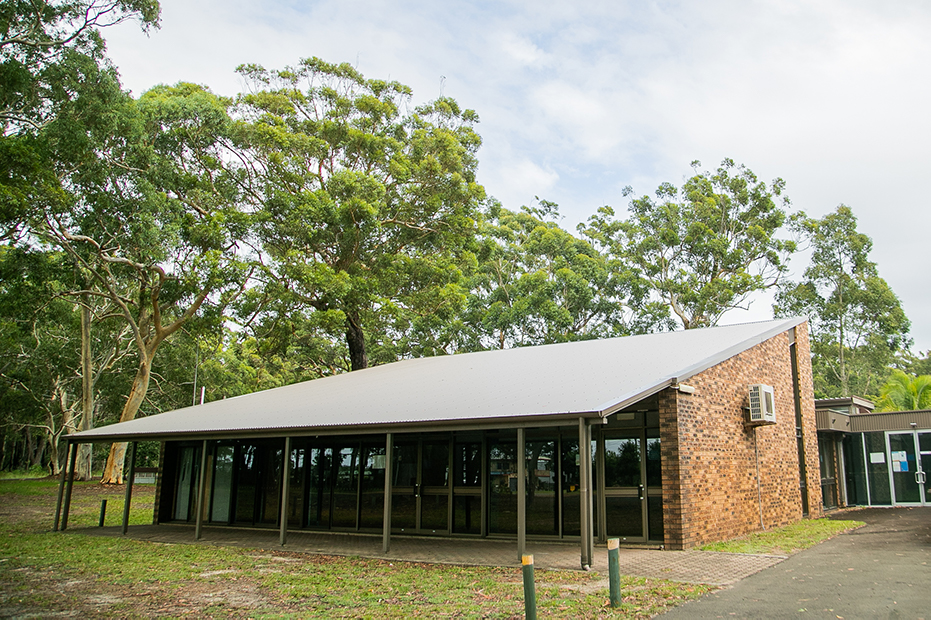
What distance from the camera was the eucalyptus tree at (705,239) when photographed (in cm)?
3084

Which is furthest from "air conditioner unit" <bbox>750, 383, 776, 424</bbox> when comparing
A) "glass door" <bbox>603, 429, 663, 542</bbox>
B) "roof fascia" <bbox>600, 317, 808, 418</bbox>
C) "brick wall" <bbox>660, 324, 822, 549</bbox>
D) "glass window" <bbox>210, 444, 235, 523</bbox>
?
"glass window" <bbox>210, 444, 235, 523</bbox>

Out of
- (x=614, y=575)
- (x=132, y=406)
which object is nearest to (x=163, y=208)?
(x=132, y=406)

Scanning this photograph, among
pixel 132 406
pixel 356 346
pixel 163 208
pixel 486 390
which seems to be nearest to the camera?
pixel 486 390

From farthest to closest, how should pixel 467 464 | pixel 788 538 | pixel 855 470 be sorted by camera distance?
pixel 855 470, pixel 467 464, pixel 788 538

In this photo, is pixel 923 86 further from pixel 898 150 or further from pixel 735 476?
pixel 735 476

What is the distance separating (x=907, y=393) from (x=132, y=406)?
96.4ft

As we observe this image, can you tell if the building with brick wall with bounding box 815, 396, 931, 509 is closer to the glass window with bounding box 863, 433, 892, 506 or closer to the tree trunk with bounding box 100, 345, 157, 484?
the glass window with bounding box 863, 433, 892, 506

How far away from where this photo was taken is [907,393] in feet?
78.8

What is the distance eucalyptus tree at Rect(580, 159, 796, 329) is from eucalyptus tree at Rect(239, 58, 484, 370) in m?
10.5

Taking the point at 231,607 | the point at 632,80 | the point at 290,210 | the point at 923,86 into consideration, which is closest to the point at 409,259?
the point at 290,210

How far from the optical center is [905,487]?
1866 centimetres

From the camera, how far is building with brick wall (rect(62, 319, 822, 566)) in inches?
405

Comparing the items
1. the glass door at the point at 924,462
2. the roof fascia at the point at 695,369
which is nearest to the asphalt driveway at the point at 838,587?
the roof fascia at the point at 695,369

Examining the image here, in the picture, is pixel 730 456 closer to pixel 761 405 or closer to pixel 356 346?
pixel 761 405
